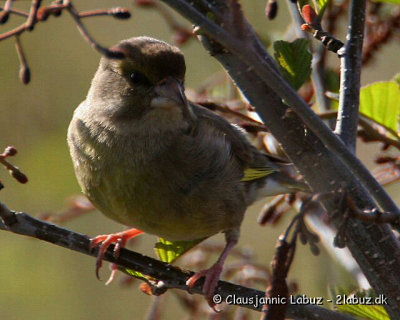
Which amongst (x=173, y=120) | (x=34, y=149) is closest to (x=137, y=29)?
(x=34, y=149)

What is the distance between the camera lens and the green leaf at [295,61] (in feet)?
7.73

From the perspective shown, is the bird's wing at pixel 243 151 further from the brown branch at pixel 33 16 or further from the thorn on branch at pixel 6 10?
the brown branch at pixel 33 16

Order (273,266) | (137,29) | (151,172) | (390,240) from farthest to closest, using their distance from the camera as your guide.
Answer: (137,29), (151,172), (390,240), (273,266)

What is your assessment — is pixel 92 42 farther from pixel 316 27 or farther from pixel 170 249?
pixel 170 249

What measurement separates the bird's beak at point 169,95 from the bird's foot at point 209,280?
76 centimetres

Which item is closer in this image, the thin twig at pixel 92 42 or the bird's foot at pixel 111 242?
the thin twig at pixel 92 42

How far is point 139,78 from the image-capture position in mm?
3408

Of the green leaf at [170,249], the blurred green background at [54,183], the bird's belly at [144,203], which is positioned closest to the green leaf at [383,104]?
the green leaf at [170,249]

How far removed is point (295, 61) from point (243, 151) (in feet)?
5.42

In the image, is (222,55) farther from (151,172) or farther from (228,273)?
(228,273)

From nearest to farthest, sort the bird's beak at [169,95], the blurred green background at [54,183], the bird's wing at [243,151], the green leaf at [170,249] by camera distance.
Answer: the green leaf at [170,249] → the bird's beak at [169,95] → the bird's wing at [243,151] → the blurred green background at [54,183]

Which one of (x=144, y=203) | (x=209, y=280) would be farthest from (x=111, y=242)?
(x=209, y=280)

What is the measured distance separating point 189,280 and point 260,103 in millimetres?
776

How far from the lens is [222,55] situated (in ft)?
7.66
